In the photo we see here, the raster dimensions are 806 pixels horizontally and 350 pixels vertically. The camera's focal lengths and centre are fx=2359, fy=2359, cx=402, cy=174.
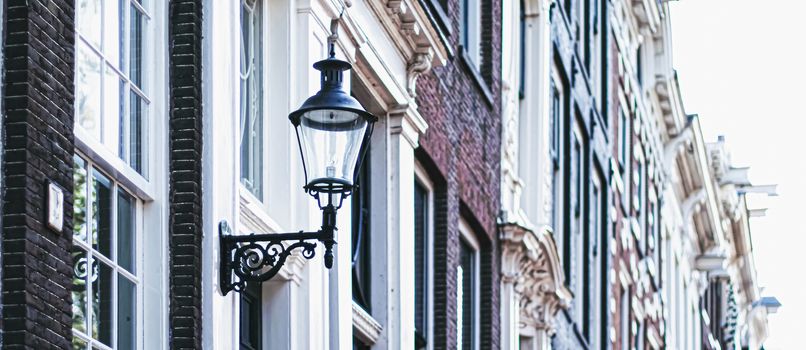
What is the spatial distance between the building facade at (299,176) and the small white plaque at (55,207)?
0.06 feet

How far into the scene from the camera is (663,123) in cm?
5000

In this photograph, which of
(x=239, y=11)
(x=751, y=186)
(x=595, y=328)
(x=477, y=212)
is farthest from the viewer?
(x=751, y=186)

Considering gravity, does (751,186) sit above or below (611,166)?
above

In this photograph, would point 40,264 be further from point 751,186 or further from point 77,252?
point 751,186

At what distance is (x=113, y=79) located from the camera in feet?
41.2

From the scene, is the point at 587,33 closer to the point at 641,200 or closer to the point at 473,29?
the point at 641,200

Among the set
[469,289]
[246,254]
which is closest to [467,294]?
[469,289]

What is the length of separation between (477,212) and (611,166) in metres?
14.2


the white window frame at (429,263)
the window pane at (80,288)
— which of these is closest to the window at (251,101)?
the window pane at (80,288)

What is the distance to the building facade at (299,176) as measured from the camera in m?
11.2

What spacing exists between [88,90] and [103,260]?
2.89 feet

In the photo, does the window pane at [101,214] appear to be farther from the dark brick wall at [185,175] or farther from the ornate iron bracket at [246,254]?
the ornate iron bracket at [246,254]

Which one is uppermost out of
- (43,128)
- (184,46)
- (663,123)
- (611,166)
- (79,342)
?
(663,123)

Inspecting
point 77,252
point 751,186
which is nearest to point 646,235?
point 751,186
